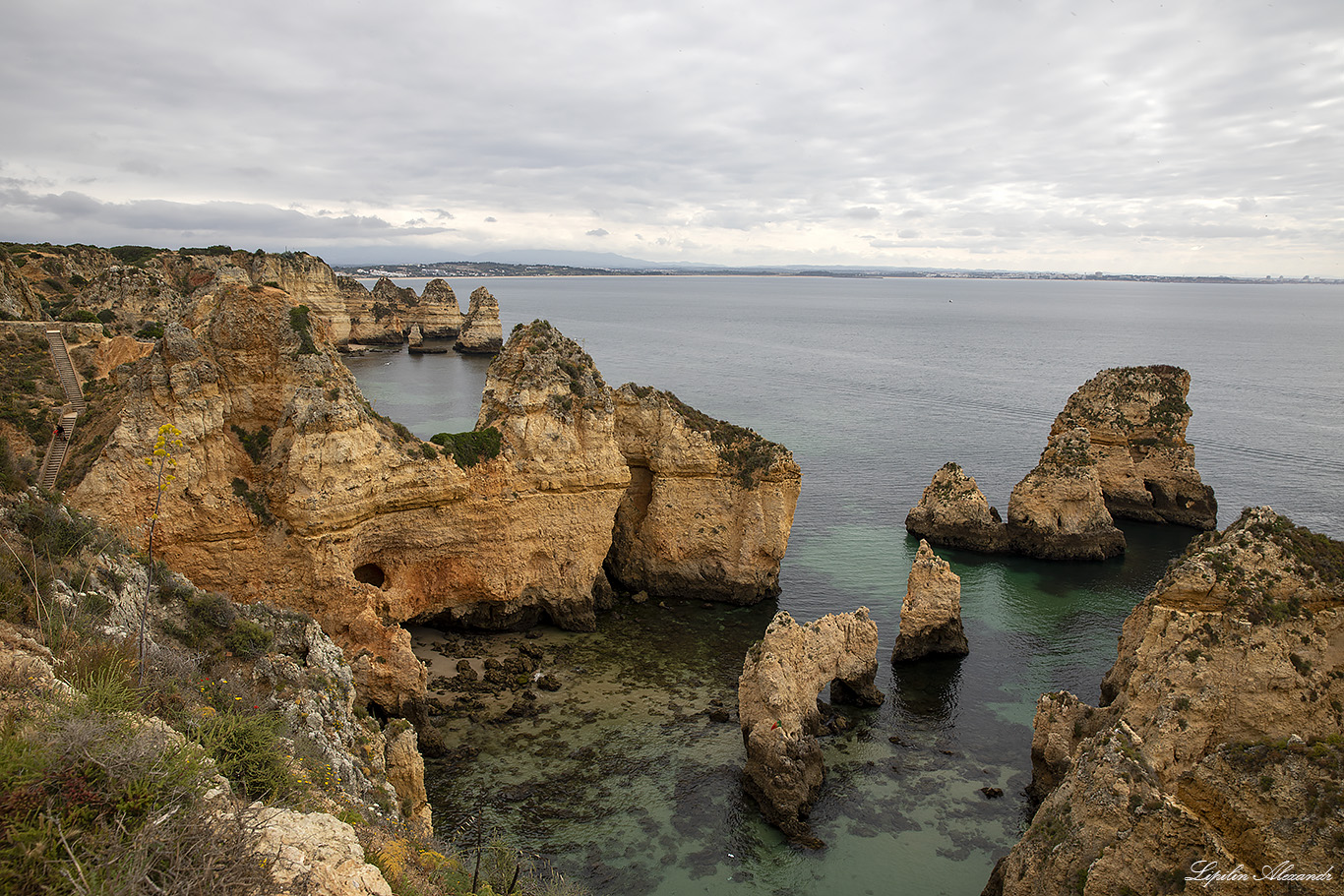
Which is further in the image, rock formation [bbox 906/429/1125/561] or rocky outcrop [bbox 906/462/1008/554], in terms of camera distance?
rocky outcrop [bbox 906/462/1008/554]

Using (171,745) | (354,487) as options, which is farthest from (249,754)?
(354,487)

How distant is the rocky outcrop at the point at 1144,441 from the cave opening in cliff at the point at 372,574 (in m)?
37.2

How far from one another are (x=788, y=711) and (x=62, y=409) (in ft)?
89.6

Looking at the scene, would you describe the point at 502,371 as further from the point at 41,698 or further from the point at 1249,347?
the point at 1249,347

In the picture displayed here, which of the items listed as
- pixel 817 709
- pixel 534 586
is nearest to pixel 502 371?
pixel 534 586

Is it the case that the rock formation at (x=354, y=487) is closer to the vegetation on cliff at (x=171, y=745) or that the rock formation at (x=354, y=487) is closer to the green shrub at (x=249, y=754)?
the vegetation on cliff at (x=171, y=745)

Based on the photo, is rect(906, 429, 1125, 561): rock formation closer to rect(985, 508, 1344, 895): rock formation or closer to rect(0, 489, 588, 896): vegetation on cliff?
rect(985, 508, 1344, 895): rock formation

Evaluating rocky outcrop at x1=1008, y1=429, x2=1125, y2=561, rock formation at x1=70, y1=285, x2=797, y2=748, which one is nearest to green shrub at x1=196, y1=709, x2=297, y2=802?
rock formation at x1=70, y1=285, x2=797, y2=748

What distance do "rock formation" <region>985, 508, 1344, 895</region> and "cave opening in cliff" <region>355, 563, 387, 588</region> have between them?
20307 mm

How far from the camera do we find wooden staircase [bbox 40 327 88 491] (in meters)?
21.4

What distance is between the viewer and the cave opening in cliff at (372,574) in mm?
25781

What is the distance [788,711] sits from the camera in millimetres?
19156

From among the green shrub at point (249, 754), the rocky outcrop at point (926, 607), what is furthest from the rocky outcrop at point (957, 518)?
the green shrub at point (249, 754)

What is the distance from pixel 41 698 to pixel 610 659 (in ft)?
62.6
